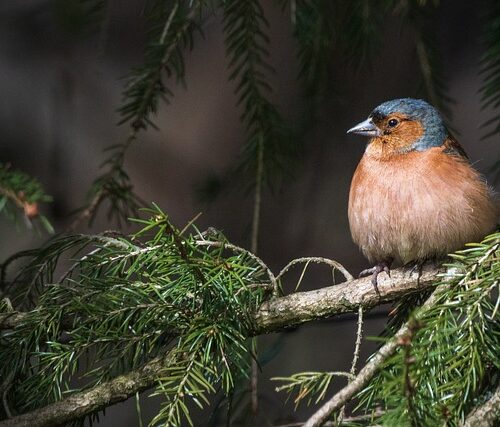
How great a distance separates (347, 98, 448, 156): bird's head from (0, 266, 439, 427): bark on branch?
2.15ft

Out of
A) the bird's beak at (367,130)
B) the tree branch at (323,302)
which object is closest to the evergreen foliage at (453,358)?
the tree branch at (323,302)

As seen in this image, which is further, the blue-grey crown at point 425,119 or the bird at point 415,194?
the blue-grey crown at point 425,119

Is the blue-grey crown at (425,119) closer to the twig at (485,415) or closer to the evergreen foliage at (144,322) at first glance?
the evergreen foliage at (144,322)

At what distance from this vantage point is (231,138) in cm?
516

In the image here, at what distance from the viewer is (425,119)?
3199 millimetres

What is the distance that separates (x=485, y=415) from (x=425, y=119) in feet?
5.31

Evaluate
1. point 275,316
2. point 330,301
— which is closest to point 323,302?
point 330,301

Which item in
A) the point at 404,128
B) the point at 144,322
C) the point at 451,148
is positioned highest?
the point at 404,128

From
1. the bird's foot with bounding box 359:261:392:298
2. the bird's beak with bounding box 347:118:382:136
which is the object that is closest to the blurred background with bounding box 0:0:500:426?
the bird's beak with bounding box 347:118:382:136

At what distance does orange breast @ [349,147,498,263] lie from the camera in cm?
281

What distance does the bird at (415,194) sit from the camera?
281cm

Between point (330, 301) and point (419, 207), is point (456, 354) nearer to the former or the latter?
point (330, 301)

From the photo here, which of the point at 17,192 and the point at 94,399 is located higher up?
the point at 17,192

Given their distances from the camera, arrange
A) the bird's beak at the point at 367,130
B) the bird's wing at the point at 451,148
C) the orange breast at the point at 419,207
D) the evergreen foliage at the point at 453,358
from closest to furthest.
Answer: the evergreen foliage at the point at 453,358, the orange breast at the point at 419,207, the bird's wing at the point at 451,148, the bird's beak at the point at 367,130
